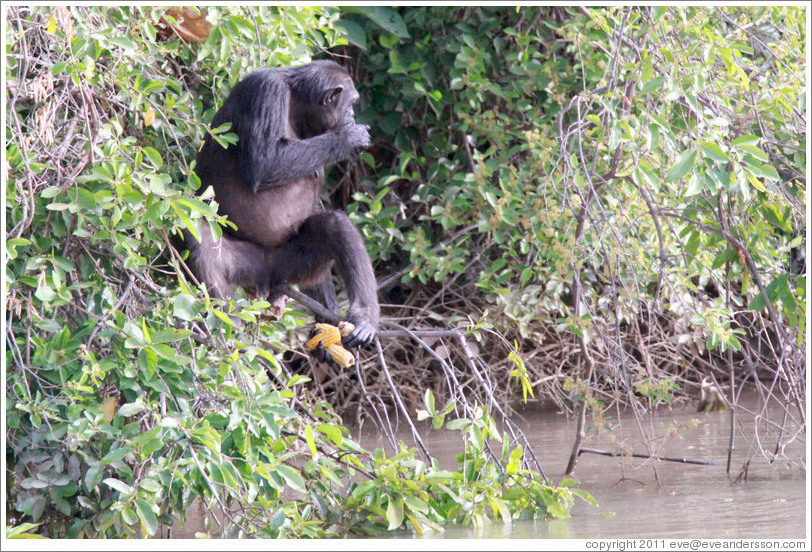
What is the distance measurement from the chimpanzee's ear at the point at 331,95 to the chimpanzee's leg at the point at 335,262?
57cm

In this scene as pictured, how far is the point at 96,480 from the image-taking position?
3.72m

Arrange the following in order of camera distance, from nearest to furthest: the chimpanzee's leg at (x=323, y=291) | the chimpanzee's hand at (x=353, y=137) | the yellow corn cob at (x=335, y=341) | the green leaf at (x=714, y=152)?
the green leaf at (x=714, y=152), the yellow corn cob at (x=335, y=341), the chimpanzee's hand at (x=353, y=137), the chimpanzee's leg at (x=323, y=291)

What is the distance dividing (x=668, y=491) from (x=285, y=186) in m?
2.41

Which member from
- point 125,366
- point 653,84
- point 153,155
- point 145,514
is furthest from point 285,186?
point 145,514

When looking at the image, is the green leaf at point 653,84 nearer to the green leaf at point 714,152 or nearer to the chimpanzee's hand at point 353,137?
the green leaf at point 714,152

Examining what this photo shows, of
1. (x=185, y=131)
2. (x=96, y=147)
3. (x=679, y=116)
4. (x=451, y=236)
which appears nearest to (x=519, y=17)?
(x=451, y=236)

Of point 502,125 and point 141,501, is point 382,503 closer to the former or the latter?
point 141,501

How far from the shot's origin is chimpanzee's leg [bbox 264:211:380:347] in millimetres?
4758

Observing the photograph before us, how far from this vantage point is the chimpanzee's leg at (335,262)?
476cm

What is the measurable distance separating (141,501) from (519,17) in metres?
4.50

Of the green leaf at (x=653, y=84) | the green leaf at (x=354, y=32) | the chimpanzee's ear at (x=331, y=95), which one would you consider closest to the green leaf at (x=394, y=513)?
the green leaf at (x=653, y=84)

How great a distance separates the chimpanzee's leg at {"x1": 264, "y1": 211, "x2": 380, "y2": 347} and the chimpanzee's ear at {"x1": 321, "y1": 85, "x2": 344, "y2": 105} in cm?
57

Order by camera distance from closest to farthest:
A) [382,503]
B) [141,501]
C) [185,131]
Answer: [141,501], [382,503], [185,131]

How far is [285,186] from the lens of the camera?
5.05 metres
